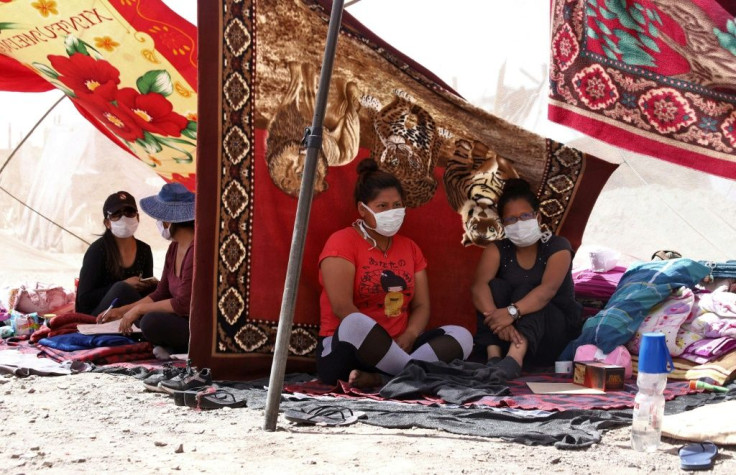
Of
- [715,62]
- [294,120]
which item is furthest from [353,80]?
[715,62]

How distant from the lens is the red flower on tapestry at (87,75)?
17.0ft

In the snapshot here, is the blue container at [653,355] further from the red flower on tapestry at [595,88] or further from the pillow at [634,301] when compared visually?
the pillow at [634,301]

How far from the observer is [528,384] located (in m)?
3.64

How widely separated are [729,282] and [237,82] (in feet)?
8.16

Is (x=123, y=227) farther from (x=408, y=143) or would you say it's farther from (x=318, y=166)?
(x=408, y=143)

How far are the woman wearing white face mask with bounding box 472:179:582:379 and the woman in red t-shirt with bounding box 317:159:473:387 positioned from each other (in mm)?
269

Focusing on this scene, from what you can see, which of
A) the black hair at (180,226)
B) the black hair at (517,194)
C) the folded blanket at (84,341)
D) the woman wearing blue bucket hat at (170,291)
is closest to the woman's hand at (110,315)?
the woman wearing blue bucket hat at (170,291)

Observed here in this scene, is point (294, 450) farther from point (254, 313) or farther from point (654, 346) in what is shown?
point (254, 313)

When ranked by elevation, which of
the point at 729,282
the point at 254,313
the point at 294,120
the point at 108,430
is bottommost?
the point at 108,430

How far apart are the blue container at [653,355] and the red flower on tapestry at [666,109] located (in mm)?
1355

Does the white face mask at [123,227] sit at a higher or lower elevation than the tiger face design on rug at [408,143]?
lower

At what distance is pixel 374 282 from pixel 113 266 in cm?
183

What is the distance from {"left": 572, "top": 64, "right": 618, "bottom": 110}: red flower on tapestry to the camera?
11.7 feet

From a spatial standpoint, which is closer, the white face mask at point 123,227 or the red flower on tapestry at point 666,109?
the red flower on tapestry at point 666,109
